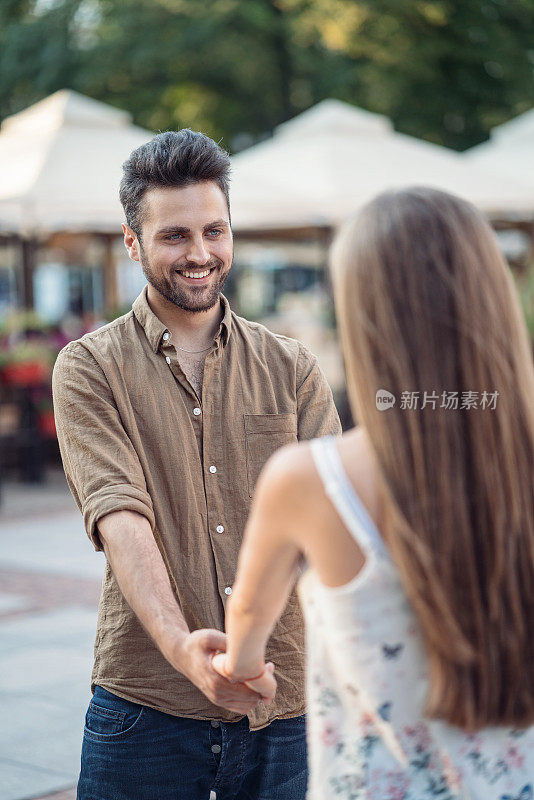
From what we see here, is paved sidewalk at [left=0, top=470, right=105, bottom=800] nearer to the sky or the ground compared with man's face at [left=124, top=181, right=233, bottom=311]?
nearer to the ground

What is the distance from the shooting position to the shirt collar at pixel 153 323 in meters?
2.25

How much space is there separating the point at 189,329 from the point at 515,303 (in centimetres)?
95

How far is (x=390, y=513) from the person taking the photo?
1423 mm

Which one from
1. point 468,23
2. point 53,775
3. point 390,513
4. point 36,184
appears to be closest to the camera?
point 390,513

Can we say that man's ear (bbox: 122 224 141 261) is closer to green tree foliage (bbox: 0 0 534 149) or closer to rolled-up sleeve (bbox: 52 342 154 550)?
rolled-up sleeve (bbox: 52 342 154 550)

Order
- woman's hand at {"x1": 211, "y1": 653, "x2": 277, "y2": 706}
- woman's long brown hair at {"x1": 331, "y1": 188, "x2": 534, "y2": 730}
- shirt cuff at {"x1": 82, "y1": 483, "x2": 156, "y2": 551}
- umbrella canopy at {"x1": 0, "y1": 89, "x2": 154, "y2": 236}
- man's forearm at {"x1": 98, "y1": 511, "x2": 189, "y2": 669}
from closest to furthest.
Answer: woman's long brown hair at {"x1": 331, "y1": 188, "x2": 534, "y2": 730} < woman's hand at {"x1": 211, "y1": 653, "x2": 277, "y2": 706} < man's forearm at {"x1": 98, "y1": 511, "x2": 189, "y2": 669} < shirt cuff at {"x1": 82, "y1": 483, "x2": 156, "y2": 551} < umbrella canopy at {"x1": 0, "y1": 89, "x2": 154, "y2": 236}

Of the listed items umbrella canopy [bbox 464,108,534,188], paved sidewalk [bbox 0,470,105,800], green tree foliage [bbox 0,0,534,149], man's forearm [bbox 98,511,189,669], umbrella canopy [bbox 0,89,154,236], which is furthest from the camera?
green tree foliage [bbox 0,0,534,149]

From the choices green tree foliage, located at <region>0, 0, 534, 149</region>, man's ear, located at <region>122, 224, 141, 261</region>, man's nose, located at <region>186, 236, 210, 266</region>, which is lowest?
man's nose, located at <region>186, 236, 210, 266</region>

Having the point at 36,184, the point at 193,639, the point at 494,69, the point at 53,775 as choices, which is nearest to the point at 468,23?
the point at 494,69

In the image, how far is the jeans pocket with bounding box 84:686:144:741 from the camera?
6.91 feet

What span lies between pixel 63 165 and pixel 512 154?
626 cm

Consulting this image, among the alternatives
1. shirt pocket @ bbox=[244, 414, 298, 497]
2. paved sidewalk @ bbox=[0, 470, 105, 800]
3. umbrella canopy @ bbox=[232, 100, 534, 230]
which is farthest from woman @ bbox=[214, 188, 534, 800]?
umbrella canopy @ bbox=[232, 100, 534, 230]

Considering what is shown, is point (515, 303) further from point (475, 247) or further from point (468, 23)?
point (468, 23)

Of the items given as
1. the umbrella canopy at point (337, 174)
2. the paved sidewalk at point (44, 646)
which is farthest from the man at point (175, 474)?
the umbrella canopy at point (337, 174)
